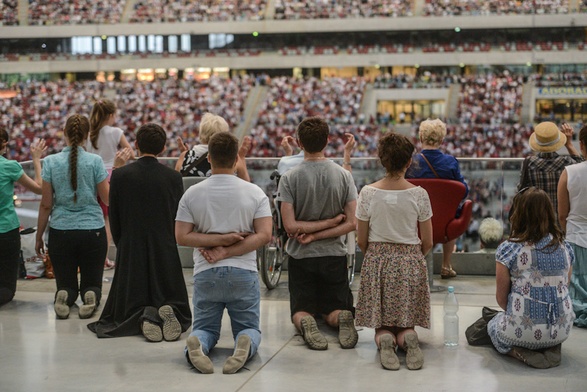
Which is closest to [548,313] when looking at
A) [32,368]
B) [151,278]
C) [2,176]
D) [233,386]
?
[233,386]

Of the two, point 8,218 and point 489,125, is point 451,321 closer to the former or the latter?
point 8,218

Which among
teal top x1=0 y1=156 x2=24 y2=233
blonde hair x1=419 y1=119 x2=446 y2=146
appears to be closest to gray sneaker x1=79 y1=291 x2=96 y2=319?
teal top x1=0 y1=156 x2=24 y2=233

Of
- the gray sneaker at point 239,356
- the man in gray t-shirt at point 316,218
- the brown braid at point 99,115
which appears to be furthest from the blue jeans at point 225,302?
the brown braid at point 99,115

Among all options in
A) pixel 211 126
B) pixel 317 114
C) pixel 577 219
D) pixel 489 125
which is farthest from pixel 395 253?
pixel 317 114

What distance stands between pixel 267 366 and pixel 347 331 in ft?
2.46

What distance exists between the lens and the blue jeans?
5926 millimetres

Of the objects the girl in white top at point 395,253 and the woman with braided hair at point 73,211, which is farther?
the woman with braided hair at point 73,211

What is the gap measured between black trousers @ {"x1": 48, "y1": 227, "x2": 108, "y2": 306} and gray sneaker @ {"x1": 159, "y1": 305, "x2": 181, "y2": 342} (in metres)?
1.07

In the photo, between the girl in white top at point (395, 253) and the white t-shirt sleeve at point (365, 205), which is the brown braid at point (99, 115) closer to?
the white t-shirt sleeve at point (365, 205)

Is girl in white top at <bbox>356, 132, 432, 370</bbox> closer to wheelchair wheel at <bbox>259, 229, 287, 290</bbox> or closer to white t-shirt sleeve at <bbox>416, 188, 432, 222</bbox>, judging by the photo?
white t-shirt sleeve at <bbox>416, 188, 432, 222</bbox>

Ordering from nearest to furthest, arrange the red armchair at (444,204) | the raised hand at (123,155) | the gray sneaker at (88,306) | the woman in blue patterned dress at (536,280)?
1. the woman in blue patterned dress at (536,280)
2. the gray sneaker at (88,306)
3. the raised hand at (123,155)
4. the red armchair at (444,204)

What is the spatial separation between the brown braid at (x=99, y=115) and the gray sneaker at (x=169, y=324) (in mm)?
2929

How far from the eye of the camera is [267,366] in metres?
5.96

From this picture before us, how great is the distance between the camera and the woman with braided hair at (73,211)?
7.35 meters
